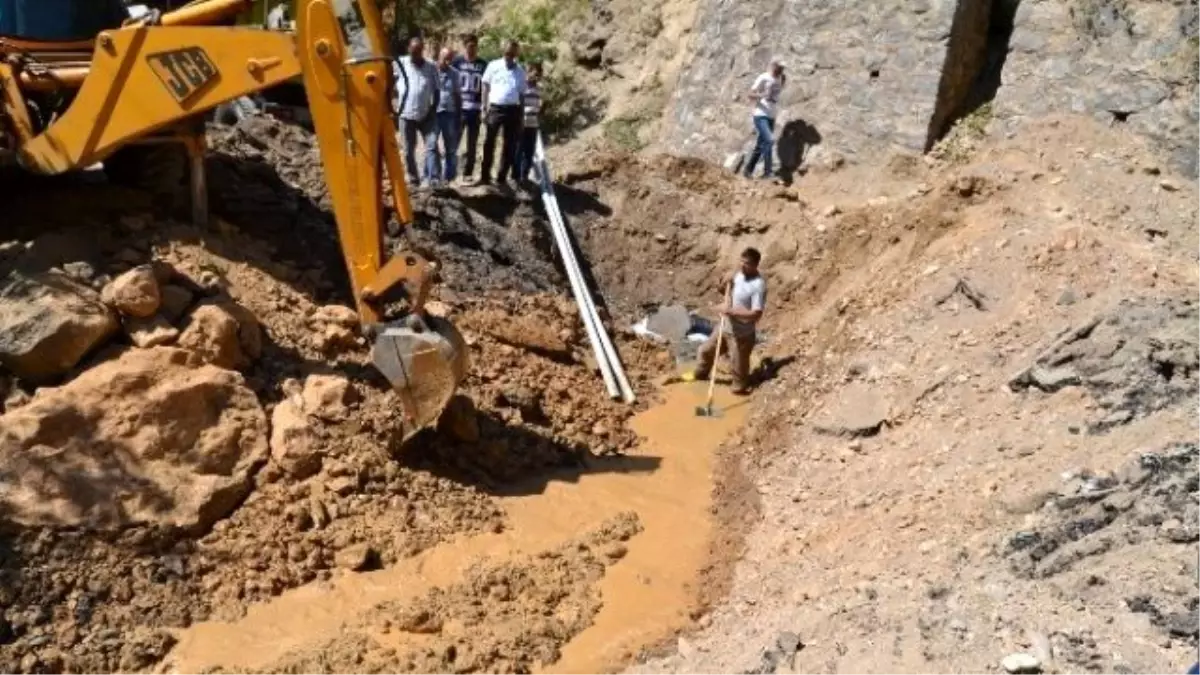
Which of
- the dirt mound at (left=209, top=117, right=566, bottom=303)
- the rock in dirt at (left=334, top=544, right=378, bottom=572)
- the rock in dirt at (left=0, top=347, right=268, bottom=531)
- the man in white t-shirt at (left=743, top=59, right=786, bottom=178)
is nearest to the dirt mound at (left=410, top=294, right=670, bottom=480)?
the dirt mound at (left=209, top=117, right=566, bottom=303)

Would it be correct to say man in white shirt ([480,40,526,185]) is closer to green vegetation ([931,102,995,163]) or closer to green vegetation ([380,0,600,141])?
green vegetation ([380,0,600,141])

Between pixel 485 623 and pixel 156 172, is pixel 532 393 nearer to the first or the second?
pixel 485 623

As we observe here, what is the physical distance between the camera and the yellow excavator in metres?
7.50

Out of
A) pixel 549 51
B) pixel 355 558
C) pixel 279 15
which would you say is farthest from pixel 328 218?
pixel 549 51

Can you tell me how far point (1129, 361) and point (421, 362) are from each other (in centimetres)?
421

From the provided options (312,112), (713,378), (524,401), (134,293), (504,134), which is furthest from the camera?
(504,134)

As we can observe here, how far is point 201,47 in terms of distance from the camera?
298 inches

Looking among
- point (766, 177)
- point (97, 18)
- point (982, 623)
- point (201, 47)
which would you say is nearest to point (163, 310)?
point (201, 47)

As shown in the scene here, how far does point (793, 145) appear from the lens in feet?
45.0

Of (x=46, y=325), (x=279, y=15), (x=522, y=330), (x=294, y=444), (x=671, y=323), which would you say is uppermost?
(x=279, y=15)

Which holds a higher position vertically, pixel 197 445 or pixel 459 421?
pixel 197 445

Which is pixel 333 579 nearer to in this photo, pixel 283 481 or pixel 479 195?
pixel 283 481

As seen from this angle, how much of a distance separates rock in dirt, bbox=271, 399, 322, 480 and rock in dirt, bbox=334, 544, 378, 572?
0.59 m

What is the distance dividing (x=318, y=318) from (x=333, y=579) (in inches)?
80.4
